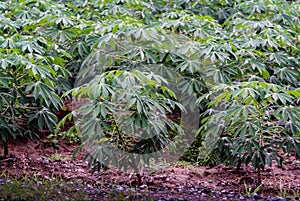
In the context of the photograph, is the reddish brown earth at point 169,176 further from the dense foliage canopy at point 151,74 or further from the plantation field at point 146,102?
the dense foliage canopy at point 151,74

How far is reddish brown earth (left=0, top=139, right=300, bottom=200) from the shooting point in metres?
3.59

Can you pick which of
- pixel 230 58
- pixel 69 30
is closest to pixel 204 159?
pixel 230 58

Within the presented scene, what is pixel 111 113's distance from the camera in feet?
11.3

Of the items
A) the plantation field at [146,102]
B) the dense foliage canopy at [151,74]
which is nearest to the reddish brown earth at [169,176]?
the plantation field at [146,102]

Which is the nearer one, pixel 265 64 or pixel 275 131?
pixel 275 131

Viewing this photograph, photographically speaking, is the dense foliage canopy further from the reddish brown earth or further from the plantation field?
the reddish brown earth

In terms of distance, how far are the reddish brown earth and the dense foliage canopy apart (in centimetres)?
24

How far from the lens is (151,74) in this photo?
3.70 m

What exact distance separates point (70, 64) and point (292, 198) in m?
2.57

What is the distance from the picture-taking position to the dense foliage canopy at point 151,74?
3.35 meters

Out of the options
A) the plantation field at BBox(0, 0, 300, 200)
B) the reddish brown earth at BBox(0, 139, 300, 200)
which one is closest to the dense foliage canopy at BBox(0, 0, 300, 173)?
the plantation field at BBox(0, 0, 300, 200)

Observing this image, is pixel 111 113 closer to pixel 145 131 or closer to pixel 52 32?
pixel 145 131

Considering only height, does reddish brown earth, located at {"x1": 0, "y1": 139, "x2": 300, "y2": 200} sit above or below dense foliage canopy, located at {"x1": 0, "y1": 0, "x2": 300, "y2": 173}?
below

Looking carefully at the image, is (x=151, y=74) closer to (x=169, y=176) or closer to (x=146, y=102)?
(x=146, y=102)
